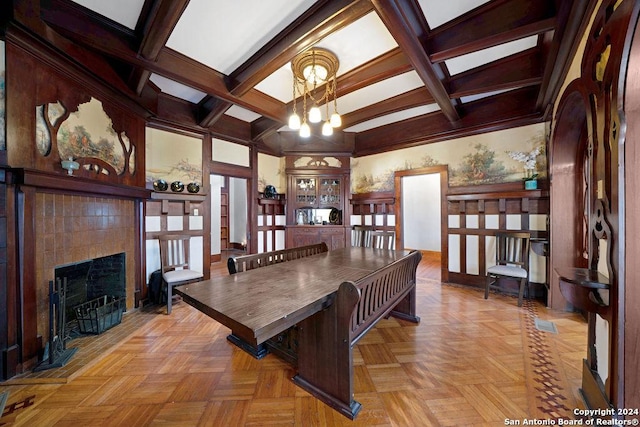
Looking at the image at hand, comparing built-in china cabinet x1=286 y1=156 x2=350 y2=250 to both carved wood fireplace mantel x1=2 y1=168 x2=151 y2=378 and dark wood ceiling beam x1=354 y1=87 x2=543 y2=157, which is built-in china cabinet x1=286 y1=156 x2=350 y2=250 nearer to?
dark wood ceiling beam x1=354 y1=87 x2=543 y2=157

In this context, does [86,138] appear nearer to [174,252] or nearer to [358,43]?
[174,252]

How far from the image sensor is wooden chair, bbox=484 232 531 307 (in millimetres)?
3135

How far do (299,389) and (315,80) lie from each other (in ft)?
9.84

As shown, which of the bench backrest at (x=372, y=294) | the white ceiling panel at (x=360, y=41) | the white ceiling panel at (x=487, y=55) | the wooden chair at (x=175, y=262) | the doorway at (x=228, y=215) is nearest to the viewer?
the bench backrest at (x=372, y=294)

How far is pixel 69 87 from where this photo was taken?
2193 mm

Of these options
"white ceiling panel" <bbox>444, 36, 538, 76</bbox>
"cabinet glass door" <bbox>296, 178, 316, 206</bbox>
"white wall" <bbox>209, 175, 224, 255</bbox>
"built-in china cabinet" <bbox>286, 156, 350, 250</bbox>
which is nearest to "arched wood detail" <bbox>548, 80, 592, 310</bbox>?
"white ceiling panel" <bbox>444, 36, 538, 76</bbox>

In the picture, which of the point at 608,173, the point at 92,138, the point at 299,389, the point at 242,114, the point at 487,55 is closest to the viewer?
the point at 608,173

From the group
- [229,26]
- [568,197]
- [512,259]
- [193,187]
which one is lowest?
[512,259]

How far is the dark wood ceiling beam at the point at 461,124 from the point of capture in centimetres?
338

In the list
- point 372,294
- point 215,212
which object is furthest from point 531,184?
point 215,212

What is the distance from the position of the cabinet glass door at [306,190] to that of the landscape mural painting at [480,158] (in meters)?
1.33

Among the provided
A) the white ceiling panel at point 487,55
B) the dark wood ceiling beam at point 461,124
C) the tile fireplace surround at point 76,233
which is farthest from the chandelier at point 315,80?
the tile fireplace surround at point 76,233

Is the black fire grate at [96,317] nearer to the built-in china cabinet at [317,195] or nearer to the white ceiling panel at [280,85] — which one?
the built-in china cabinet at [317,195]

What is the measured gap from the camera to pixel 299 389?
1.69m
